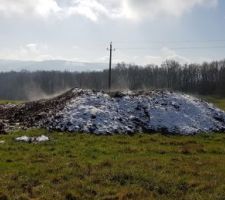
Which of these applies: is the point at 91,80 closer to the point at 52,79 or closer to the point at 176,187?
the point at 52,79

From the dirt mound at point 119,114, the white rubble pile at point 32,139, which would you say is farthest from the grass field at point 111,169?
the dirt mound at point 119,114

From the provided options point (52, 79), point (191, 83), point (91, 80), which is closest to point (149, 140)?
point (191, 83)

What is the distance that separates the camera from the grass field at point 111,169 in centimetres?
1266

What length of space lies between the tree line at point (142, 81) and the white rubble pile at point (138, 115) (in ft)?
369

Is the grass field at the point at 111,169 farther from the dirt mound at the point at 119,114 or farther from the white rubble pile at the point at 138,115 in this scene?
the dirt mound at the point at 119,114

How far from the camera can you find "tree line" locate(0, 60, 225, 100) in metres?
155

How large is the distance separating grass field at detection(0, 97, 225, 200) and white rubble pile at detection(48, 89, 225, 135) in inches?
106

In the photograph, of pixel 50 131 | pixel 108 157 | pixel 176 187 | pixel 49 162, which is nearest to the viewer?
pixel 176 187

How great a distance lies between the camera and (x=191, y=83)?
160500 mm

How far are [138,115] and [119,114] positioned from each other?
58.4 inches

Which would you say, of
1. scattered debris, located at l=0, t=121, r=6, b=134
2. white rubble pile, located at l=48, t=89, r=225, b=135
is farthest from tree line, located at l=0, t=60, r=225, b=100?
scattered debris, located at l=0, t=121, r=6, b=134

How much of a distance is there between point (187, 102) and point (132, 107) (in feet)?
15.5

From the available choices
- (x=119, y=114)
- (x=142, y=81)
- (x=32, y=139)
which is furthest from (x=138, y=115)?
(x=142, y=81)

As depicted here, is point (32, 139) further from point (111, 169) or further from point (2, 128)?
point (111, 169)
